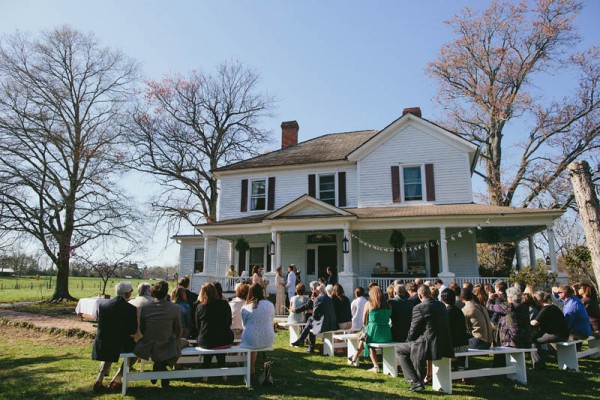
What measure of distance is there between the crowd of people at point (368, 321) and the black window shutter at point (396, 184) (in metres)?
9.41

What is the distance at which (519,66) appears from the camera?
1080 inches

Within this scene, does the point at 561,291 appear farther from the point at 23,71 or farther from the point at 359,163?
the point at 23,71

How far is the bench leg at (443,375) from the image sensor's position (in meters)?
6.15

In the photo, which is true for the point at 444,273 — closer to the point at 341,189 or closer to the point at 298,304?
the point at 341,189

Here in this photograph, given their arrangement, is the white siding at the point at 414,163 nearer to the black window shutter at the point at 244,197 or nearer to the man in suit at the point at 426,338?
the black window shutter at the point at 244,197

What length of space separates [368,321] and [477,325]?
1.90 meters

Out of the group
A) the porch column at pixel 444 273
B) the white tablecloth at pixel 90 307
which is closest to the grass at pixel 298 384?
the white tablecloth at pixel 90 307

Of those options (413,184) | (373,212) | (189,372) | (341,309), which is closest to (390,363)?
(341,309)

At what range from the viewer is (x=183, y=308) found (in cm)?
749

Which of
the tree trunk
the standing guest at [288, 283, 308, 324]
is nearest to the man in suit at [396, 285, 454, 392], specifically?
the tree trunk

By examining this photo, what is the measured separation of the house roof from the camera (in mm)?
20547

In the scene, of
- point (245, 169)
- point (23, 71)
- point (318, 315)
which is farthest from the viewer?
point (23, 71)

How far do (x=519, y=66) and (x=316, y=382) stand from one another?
2825 cm

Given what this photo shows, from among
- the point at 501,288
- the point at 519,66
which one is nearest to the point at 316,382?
the point at 501,288
